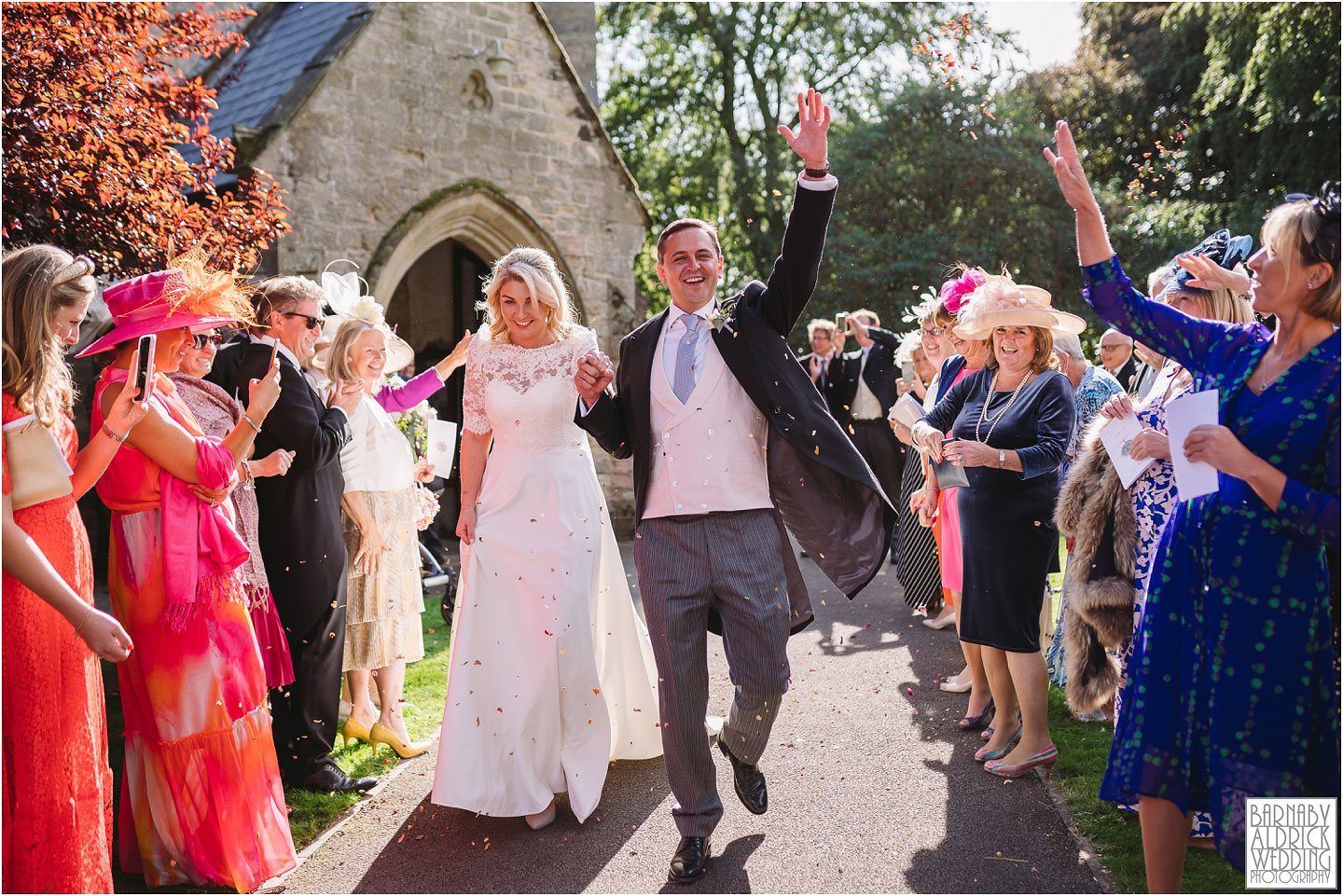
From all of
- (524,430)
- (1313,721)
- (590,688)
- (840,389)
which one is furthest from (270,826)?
(840,389)

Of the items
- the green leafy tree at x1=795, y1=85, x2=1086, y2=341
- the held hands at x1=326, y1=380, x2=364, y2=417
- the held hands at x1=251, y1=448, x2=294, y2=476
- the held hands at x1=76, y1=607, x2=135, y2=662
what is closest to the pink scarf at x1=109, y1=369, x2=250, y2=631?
the held hands at x1=251, y1=448, x2=294, y2=476

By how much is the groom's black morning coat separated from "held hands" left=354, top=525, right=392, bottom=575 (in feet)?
6.11

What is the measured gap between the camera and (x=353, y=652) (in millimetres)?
5164

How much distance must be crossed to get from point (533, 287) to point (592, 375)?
794 mm

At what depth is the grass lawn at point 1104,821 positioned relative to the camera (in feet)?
11.2

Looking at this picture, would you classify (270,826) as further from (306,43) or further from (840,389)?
(306,43)

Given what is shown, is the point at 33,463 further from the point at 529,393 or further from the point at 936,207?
the point at 936,207

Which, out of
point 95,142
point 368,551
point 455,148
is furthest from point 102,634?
point 455,148

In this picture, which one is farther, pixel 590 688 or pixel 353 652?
pixel 353 652

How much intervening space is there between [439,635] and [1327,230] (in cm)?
656

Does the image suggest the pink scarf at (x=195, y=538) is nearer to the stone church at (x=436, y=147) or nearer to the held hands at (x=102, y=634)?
the held hands at (x=102, y=634)

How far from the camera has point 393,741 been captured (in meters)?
5.11

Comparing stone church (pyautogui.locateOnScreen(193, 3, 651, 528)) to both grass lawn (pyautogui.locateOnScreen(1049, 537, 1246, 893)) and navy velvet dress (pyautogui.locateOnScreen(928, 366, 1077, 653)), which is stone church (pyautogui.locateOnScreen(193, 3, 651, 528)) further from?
grass lawn (pyautogui.locateOnScreen(1049, 537, 1246, 893))

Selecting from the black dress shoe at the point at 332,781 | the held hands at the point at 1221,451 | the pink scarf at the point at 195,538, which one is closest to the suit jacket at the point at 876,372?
the black dress shoe at the point at 332,781
